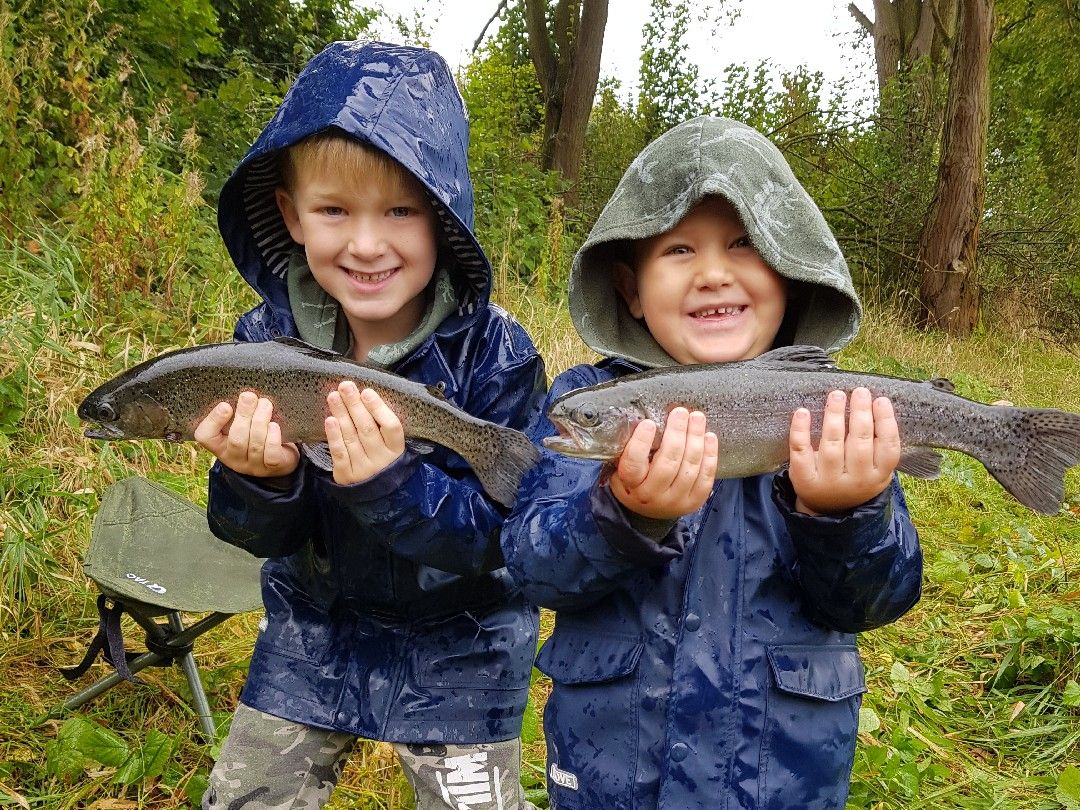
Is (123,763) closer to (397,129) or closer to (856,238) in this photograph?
(397,129)

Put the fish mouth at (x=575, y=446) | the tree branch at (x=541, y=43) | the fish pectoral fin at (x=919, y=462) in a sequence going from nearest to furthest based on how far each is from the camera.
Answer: the fish mouth at (x=575, y=446) → the fish pectoral fin at (x=919, y=462) → the tree branch at (x=541, y=43)

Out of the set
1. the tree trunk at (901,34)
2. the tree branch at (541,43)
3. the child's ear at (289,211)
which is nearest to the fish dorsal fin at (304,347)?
the child's ear at (289,211)

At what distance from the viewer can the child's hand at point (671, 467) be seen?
1656mm

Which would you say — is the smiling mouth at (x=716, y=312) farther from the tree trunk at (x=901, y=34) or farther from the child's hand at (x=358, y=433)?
the tree trunk at (x=901, y=34)

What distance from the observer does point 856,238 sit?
533 inches

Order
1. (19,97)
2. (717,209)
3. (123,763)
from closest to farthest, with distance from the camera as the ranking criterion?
(717,209) < (123,763) < (19,97)

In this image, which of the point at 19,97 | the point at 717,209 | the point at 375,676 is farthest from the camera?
the point at 19,97

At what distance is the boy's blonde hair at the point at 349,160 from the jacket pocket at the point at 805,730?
1.58 metres

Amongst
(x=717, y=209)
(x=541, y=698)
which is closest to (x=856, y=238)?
(x=541, y=698)

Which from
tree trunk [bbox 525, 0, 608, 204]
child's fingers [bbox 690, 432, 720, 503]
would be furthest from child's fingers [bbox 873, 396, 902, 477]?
tree trunk [bbox 525, 0, 608, 204]

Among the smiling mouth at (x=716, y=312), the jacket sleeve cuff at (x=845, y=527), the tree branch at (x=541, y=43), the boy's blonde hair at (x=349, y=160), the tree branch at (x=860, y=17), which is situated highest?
the tree branch at (x=860, y=17)

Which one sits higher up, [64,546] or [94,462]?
[94,462]

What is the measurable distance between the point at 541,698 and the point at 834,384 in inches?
99.6

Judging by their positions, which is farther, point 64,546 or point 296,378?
point 64,546
